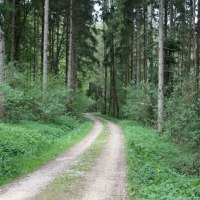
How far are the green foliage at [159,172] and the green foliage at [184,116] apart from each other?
648 millimetres

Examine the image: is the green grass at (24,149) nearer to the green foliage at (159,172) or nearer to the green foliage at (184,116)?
the green foliage at (159,172)

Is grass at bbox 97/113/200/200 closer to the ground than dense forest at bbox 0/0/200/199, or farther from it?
closer to the ground

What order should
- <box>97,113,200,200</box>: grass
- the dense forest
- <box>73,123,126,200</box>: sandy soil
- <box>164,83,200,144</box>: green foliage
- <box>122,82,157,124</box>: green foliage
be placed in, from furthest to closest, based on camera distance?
1. <box>122,82,157,124</box>: green foliage
2. the dense forest
3. <box>164,83,200,144</box>: green foliage
4. <box>73,123,126,200</box>: sandy soil
5. <box>97,113,200,200</box>: grass

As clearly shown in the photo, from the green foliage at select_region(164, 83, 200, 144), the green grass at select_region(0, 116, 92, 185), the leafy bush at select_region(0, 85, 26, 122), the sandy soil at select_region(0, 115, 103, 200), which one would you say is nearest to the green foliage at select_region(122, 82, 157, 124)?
the green foliage at select_region(164, 83, 200, 144)

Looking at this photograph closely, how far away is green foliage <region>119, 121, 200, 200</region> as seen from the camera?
7.92 m

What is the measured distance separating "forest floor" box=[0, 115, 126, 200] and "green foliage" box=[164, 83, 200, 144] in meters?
2.93

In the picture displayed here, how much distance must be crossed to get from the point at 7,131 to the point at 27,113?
6498 mm

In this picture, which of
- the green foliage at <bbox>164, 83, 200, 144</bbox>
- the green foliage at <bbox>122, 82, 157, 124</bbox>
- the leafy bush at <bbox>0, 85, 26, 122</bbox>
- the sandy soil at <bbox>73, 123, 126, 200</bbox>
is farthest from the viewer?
the green foliage at <bbox>122, 82, 157, 124</bbox>

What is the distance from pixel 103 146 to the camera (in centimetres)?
1656

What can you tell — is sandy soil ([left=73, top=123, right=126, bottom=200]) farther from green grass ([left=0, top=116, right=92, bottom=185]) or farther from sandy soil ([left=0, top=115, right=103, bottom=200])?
green grass ([left=0, top=116, right=92, bottom=185])

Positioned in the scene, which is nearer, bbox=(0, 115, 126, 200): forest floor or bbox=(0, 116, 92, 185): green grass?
bbox=(0, 115, 126, 200): forest floor

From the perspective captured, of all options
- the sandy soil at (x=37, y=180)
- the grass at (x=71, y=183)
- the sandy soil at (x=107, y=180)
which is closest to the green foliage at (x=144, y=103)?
the sandy soil at (x=107, y=180)

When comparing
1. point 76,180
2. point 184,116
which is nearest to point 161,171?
point 76,180

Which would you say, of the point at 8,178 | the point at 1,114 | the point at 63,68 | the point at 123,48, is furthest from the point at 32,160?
the point at 63,68
